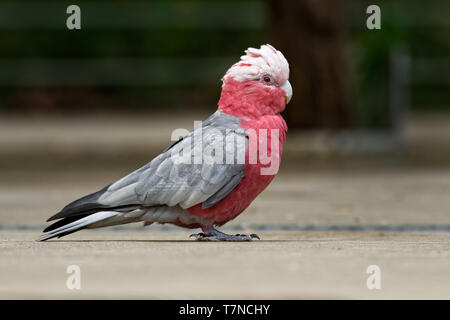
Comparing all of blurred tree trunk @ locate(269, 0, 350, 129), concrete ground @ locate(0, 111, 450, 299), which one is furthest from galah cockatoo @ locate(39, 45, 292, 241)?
blurred tree trunk @ locate(269, 0, 350, 129)

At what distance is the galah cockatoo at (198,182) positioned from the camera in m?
5.14

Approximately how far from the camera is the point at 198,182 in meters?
5.17

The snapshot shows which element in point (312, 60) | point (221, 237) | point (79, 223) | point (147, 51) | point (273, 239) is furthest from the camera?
point (147, 51)

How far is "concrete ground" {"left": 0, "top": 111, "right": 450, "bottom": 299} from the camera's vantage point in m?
4.15

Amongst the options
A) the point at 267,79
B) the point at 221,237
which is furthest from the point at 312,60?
the point at 221,237

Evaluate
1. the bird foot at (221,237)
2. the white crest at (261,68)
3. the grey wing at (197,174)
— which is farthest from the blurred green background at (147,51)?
the grey wing at (197,174)

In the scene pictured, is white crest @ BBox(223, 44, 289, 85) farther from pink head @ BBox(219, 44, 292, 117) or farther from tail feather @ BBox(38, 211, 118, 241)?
tail feather @ BBox(38, 211, 118, 241)

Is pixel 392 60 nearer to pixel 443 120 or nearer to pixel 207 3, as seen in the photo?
pixel 443 120

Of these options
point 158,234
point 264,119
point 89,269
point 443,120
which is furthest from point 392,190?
point 443,120

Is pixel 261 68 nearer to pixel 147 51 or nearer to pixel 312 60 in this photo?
pixel 312 60

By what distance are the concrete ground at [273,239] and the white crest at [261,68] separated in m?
0.86

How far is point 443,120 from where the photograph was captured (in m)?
18.4

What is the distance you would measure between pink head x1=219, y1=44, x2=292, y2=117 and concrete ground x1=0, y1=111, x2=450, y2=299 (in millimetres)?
705

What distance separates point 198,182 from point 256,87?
0.60 meters
